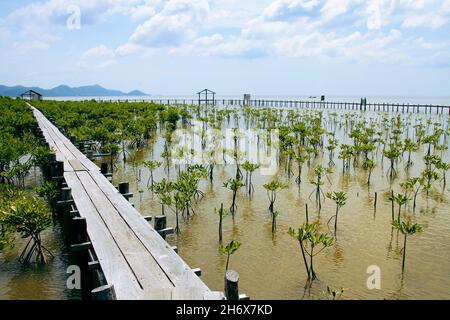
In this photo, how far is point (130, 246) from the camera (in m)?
6.31

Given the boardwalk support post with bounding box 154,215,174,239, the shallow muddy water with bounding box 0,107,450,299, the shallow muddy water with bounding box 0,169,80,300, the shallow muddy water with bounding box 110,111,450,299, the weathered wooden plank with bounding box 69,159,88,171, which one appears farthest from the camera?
the weathered wooden plank with bounding box 69,159,88,171

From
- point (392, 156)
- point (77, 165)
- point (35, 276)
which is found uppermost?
point (77, 165)

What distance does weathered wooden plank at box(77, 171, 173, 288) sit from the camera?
531 cm

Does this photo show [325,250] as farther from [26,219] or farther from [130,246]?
[26,219]

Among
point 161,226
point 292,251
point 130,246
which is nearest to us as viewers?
point 130,246

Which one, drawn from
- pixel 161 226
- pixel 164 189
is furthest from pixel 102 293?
pixel 164 189

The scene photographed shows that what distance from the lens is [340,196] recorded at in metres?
9.67

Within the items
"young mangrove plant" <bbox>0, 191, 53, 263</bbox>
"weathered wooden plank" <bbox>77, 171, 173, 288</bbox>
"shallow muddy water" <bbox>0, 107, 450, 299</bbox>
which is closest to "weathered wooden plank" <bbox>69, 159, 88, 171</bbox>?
"shallow muddy water" <bbox>0, 107, 450, 299</bbox>

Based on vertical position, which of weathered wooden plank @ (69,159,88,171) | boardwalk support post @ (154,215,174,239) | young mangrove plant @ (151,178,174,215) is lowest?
young mangrove plant @ (151,178,174,215)

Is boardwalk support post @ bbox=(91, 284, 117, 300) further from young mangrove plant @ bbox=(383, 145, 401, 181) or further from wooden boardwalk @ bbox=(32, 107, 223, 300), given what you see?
young mangrove plant @ bbox=(383, 145, 401, 181)

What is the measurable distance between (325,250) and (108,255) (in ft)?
16.6

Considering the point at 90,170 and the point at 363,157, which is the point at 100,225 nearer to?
the point at 90,170
